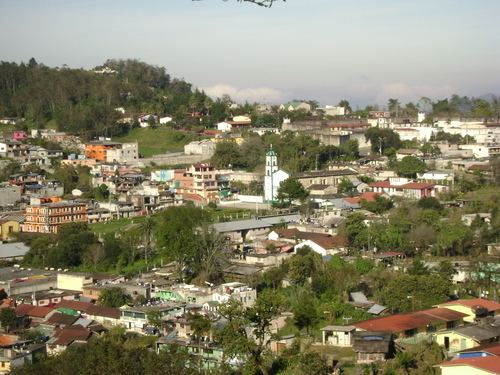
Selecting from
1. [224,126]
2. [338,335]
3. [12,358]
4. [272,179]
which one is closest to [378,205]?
[272,179]

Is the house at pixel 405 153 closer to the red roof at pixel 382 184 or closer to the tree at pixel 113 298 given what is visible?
the red roof at pixel 382 184

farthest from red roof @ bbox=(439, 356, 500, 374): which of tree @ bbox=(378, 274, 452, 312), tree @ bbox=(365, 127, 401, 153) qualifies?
tree @ bbox=(365, 127, 401, 153)

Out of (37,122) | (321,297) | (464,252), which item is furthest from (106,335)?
(37,122)

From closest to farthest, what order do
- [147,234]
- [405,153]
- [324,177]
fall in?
[147,234] < [324,177] < [405,153]

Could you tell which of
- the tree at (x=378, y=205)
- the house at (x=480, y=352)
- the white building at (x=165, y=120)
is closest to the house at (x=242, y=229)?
the tree at (x=378, y=205)

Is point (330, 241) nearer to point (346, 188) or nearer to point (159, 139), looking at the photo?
point (346, 188)

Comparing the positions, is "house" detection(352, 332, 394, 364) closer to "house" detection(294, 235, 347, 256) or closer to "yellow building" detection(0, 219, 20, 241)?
"house" detection(294, 235, 347, 256)
